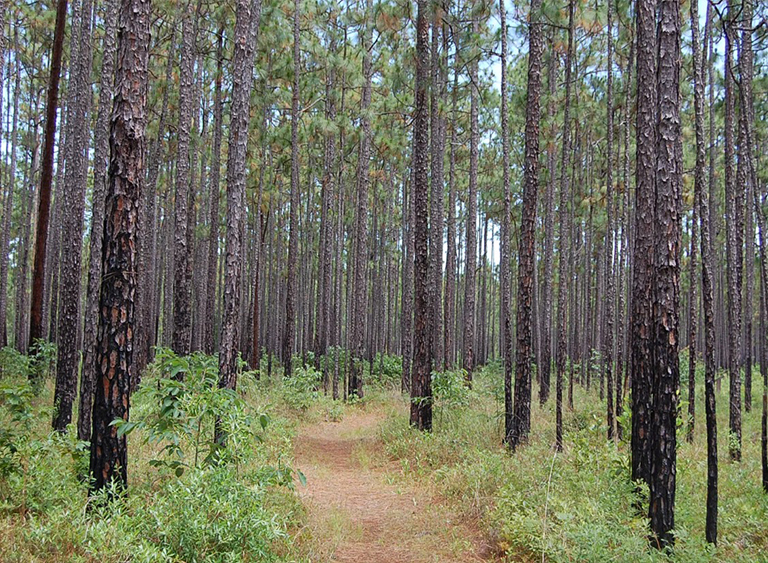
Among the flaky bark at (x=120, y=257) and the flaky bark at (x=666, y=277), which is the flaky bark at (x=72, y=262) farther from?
the flaky bark at (x=666, y=277)

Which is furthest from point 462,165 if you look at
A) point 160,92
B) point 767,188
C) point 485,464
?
point 485,464

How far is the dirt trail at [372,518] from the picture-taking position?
5.30 metres

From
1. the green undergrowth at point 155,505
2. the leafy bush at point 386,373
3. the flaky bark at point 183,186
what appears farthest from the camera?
the leafy bush at point 386,373

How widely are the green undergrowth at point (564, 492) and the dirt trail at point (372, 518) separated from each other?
30 centimetres

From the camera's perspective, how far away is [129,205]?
15.7ft

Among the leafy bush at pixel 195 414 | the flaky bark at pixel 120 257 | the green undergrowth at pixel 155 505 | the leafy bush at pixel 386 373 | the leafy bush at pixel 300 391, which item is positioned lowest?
the leafy bush at pixel 386 373

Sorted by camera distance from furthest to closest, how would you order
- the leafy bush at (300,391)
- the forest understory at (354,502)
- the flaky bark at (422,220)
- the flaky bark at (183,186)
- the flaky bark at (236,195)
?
1. the leafy bush at (300,391)
2. the flaky bark at (183,186)
3. the flaky bark at (422,220)
4. the flaky bark at (236,195)
5. the forest understory at (354,502)

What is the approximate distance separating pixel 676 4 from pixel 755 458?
822 cm

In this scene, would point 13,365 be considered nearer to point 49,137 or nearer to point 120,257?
point 49,137

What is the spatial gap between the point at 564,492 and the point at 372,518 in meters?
2.18

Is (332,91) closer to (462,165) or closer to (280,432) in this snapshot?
(462,165)

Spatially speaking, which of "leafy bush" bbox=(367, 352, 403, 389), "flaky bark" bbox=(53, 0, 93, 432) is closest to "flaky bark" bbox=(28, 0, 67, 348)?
"flaky bark" bbox=(53, 0, 93, 432)

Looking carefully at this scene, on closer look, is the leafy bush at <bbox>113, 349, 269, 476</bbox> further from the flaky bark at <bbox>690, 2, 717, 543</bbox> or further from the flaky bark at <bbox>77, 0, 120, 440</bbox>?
the flaky bark at <bbox>690, 2, 717, 543</bbox>

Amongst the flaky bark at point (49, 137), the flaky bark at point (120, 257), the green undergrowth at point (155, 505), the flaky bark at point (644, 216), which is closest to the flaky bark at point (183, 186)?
the flaky bark at point (49, 137)
